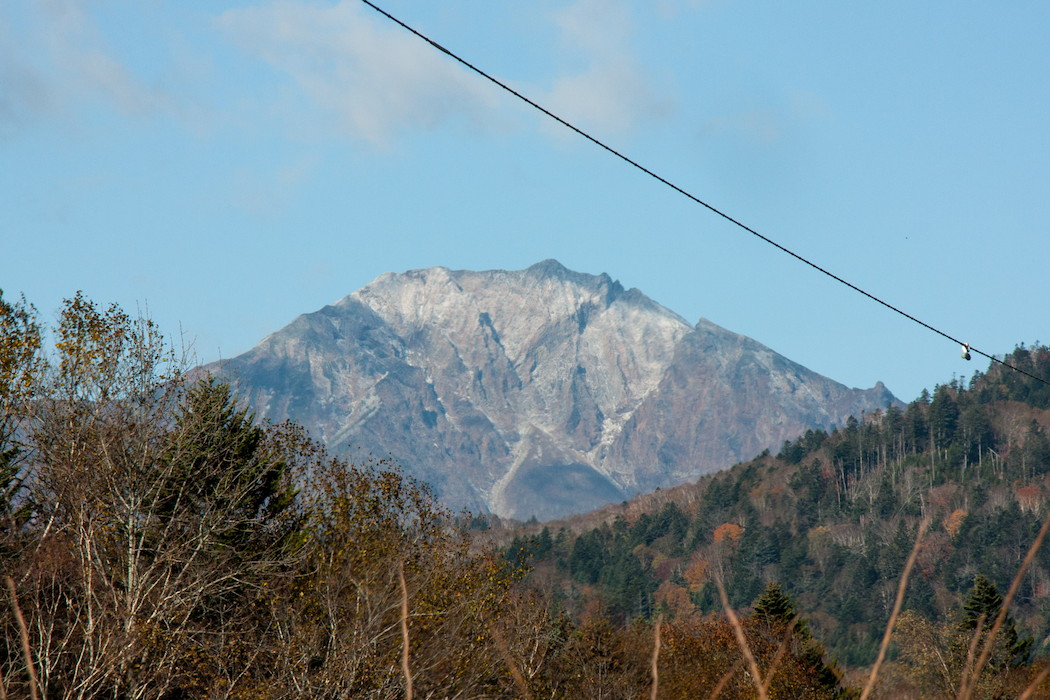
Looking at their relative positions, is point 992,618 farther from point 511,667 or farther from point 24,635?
point 24,635

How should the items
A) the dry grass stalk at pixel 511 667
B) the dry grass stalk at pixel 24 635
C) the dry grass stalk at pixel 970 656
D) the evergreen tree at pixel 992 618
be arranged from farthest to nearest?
the evergreen tree at pixel 992 618
the dry grass stalk at pixel 511 667
the dry grass stalk at pixel 24 635
the dry grass stalk at pixel 970 656

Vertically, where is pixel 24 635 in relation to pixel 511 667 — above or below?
below

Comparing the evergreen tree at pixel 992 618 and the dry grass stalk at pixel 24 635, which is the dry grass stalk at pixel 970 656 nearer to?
the dry grass stalk at pixel 24 635

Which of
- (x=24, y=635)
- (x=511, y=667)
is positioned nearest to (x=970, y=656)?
(x=511, y=667)

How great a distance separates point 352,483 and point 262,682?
954cm

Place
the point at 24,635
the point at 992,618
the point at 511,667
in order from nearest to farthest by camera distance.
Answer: the point at 24,635 → the point at 511,667 → the point at 992,618

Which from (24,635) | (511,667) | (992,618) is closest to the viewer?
(24,635)

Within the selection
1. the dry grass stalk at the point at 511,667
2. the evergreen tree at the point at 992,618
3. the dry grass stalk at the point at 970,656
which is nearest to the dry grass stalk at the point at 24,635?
the dry grass stalk at the point at 511,667

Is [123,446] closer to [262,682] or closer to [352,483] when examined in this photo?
[262,682]

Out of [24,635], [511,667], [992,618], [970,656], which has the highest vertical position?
[970,656]

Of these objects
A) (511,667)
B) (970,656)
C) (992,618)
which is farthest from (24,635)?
(992,618)

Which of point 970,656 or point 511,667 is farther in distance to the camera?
point 511,667

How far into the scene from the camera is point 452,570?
33.3m

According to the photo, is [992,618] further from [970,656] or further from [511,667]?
[511,667]
